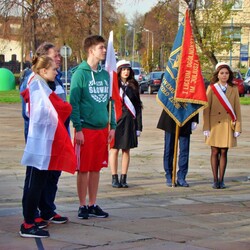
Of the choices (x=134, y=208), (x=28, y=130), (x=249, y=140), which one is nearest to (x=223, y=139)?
(x=134, y=208)

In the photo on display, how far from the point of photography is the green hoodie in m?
7.12

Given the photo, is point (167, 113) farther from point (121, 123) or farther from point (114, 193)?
point (114, 193)

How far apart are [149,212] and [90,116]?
4.54 feet

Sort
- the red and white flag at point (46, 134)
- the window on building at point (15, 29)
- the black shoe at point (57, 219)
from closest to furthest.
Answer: the red and white flag at point (46, 134) < the black shoe at point (57, 219) < the window on building at point (15, 29)

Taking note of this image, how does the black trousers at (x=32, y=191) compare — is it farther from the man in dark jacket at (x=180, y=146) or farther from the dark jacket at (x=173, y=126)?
the dark jacket at (x=173, y=126)

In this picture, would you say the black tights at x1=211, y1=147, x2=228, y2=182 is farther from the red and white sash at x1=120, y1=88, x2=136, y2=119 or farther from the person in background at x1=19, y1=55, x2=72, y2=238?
the person in background at x1=19, y1=55, x2=72, y2=238

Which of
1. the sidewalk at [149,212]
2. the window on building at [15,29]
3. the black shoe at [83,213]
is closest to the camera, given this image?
the sidewalk at [149,212]

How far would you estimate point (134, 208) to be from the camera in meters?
7.99

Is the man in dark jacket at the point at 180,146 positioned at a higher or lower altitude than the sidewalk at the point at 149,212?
higher

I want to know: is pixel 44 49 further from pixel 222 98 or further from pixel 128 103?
pixel 222 98

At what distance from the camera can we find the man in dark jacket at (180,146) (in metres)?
9.91

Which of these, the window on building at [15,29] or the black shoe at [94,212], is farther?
the window on building at [15,29]

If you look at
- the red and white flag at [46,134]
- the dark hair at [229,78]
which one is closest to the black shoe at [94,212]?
the red and white flag at [46,134]

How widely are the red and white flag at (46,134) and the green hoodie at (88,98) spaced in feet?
1.77
